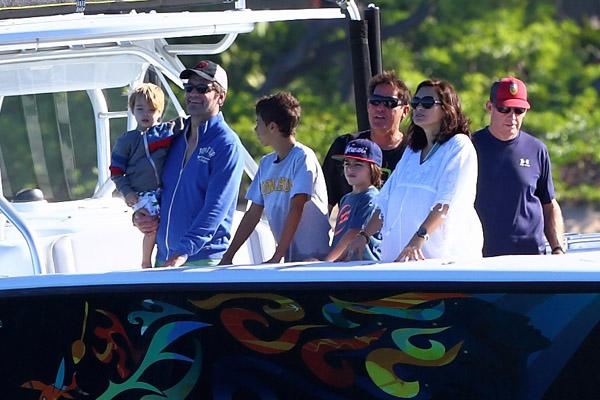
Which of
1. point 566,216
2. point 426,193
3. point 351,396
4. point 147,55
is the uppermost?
point 147,55

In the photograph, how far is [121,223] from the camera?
586 cm

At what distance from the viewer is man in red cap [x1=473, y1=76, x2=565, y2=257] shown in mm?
5305

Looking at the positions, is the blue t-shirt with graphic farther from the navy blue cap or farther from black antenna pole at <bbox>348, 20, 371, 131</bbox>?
black antenna pole at <bbox>348, 20, 371, 131</bbox>

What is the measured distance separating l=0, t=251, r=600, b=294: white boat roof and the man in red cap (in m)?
0.91

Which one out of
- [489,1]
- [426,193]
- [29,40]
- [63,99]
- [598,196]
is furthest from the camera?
[489,1]

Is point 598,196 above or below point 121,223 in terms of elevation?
below

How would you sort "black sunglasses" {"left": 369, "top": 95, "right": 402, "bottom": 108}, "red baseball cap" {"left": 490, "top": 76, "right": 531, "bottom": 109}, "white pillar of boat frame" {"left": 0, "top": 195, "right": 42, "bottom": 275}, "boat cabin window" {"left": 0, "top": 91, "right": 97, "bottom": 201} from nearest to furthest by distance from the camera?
"white pillar of boat frame" {"left": 0, "top": 195, "right": 42, "bottom": 275}, "black sunglasses" {"left": 369, "top": 95, "right": 402, "bottom": 108}, "red baseball cap" {"left": 490, "top": 76, "right": 531, "bottom": 109}, "boat cabin window" {"left": 0, "top": 91, "right": 97, "bottom": 201}

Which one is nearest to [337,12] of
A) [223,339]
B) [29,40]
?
[29,40]

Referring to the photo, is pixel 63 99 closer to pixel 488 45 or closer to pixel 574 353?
pixel 574 353

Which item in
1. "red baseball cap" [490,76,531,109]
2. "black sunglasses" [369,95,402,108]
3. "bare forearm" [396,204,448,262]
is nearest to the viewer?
"bare forearm" [396,204,448,262]

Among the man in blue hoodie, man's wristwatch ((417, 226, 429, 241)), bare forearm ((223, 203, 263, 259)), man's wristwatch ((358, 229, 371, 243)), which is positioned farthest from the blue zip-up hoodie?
man's wristwatch ((417, 226, 429, 241))

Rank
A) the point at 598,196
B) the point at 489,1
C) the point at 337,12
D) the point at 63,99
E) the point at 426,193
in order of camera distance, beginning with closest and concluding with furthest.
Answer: the point at 426,193, the point at 337,12, the point at 63,99, the point at 598,196, the point at 489,1

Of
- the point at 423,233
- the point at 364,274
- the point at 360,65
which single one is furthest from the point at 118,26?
the point at 364,274

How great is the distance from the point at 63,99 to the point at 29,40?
4.99ft
